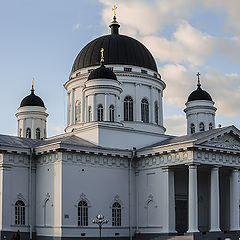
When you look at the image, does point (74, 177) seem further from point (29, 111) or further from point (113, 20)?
point (113, 20)

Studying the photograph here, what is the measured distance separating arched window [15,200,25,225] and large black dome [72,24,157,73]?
527 inches

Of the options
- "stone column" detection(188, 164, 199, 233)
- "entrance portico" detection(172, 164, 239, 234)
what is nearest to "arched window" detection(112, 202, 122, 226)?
"entrance portico" detection(172, 164, 239, 234)

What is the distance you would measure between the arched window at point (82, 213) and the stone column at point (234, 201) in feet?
30.2

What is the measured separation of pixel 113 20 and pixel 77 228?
19.9 m

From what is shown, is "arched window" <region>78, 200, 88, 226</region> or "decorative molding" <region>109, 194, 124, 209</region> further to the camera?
"decorative molding" <region>109, 194, 124, 209</region>

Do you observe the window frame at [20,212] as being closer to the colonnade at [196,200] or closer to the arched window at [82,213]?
the arched window at [82,213]

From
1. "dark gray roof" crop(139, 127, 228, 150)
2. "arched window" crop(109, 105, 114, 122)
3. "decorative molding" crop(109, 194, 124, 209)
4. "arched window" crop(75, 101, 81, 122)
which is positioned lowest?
"decorative molding" crop(109, 194, 124, 209)

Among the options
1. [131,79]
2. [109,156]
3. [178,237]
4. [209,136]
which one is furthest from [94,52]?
[178,237]

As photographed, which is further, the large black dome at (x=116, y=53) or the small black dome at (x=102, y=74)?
the large black dome at (x=116, y=53)

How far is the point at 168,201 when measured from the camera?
112 ft

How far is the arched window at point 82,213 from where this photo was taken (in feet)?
111

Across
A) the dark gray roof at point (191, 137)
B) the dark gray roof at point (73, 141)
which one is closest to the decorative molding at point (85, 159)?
the dark gray roof at point (73, 141)

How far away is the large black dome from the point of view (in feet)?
141

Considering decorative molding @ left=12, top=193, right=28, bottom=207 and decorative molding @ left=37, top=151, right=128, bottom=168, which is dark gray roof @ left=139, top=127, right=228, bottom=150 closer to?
decorative molding @ left=37, top=151, right=128, bottom=168
